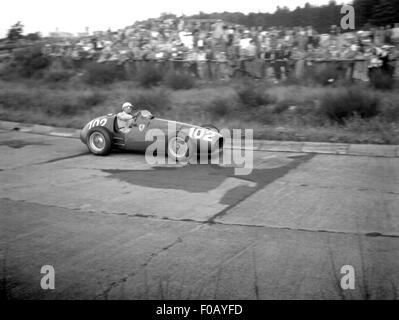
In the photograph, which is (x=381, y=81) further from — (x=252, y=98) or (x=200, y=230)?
(x=200, y=230)

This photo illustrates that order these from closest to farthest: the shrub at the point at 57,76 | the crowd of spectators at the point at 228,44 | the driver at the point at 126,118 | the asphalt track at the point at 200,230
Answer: the asphalt track at the point at 200,230 → the driver at the point at 126,118 → the crowd of spectators at the point at 228,44 → the shrub at the point at 57,76

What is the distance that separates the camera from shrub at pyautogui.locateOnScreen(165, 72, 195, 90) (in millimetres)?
21938

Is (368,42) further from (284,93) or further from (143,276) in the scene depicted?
(143,276)

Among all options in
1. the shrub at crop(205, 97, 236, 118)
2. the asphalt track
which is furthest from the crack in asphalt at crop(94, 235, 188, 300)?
the shrub at crop(205, 97, 236, 118)

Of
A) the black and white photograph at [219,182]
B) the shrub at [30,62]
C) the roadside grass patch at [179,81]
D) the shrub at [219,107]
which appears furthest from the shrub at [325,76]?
the shrub at [30,62]

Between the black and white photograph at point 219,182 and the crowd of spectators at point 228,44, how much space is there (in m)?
0.15

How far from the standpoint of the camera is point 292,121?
48.4ft

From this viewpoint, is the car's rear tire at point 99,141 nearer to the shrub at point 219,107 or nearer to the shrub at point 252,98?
the shrub at point 219,107

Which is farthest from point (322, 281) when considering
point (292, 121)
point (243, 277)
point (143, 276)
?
point (292, 121)

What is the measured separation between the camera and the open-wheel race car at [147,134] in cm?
968

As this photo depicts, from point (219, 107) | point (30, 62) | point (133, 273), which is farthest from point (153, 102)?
point (30, 62)

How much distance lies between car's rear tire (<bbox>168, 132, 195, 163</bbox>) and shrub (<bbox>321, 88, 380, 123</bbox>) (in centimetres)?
605

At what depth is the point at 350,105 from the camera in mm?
14023

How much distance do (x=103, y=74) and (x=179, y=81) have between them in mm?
5636
